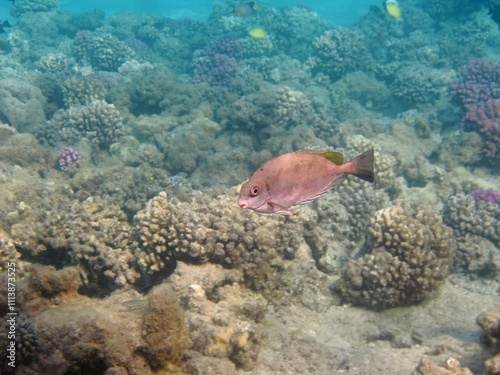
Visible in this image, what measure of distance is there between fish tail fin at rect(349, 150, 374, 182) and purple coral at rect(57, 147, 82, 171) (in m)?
8.27

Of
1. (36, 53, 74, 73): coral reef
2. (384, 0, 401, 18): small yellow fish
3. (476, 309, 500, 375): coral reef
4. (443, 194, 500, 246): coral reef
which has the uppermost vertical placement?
(384, 0, 401, 18): small yellow fish

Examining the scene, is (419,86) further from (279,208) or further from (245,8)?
(279,208)

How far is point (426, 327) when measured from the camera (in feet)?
14.8

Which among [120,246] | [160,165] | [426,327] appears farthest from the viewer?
[160,165]

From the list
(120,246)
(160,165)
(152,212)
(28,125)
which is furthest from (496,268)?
(28,125)

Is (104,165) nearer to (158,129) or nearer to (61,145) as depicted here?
(61,145)

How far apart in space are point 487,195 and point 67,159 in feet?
34.4

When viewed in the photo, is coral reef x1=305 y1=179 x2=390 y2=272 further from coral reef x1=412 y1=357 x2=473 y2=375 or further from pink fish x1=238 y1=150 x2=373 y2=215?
pink fish x1=238 y1=150 x2=373 y2=215

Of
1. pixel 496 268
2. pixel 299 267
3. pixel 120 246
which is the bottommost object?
pixel 120 246

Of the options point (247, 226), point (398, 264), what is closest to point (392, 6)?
point (398, 264)

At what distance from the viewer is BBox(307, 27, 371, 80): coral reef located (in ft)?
54.8

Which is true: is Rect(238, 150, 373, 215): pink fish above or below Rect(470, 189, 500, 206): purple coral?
above

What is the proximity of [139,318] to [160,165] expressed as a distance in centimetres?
742

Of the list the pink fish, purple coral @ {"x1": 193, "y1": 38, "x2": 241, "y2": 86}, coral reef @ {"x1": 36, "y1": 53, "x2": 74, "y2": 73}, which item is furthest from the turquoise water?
coral reef @ {"x1": 36, "y1": 53, "x2": 74, "y2": 73}
